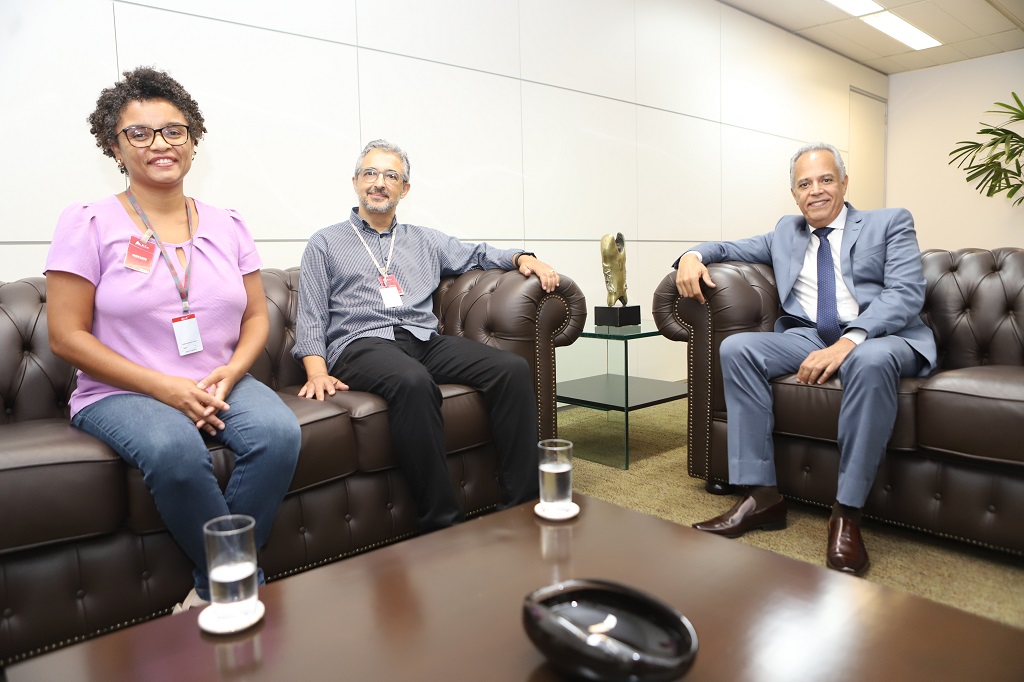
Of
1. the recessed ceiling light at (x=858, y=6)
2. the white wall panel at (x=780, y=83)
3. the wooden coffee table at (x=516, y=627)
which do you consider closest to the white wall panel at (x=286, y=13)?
the wooden coffee table at (x=516, y=627)

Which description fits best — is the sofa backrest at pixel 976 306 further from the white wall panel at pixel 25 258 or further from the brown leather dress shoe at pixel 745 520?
the white wall panel at pixel 25 258

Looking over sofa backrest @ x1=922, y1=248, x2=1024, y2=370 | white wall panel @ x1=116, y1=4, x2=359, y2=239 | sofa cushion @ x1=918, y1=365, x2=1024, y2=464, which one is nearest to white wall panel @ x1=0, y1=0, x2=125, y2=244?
white wall panel @ x1=116, y1=4, x2=359, y2=239

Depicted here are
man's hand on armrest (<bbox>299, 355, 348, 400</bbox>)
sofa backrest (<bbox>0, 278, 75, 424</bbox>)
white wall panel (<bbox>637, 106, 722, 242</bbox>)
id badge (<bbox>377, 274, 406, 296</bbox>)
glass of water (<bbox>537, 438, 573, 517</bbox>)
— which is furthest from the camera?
white wall panel (<bbox>637, 106, 722, 242</bbox>)

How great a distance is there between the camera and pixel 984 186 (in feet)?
23.1

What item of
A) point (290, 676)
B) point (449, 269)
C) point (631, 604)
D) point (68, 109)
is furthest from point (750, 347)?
point (68, 109)

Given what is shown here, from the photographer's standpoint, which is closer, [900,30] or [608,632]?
[608,632]

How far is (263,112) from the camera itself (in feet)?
10.0

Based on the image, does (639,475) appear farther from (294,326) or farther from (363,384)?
(294,326)

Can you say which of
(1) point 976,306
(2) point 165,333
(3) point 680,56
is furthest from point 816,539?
(3) point 680,56

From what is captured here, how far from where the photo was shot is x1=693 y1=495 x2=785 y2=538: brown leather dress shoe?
7.27 feet

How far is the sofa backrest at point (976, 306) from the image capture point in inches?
97.4

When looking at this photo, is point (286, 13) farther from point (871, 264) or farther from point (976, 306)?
point (976, 306)

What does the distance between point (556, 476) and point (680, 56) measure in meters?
4.69

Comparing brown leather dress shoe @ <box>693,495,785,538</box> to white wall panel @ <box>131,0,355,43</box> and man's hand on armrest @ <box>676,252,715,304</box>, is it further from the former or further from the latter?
white wall panel @ <box>131,0,355,43</box>
